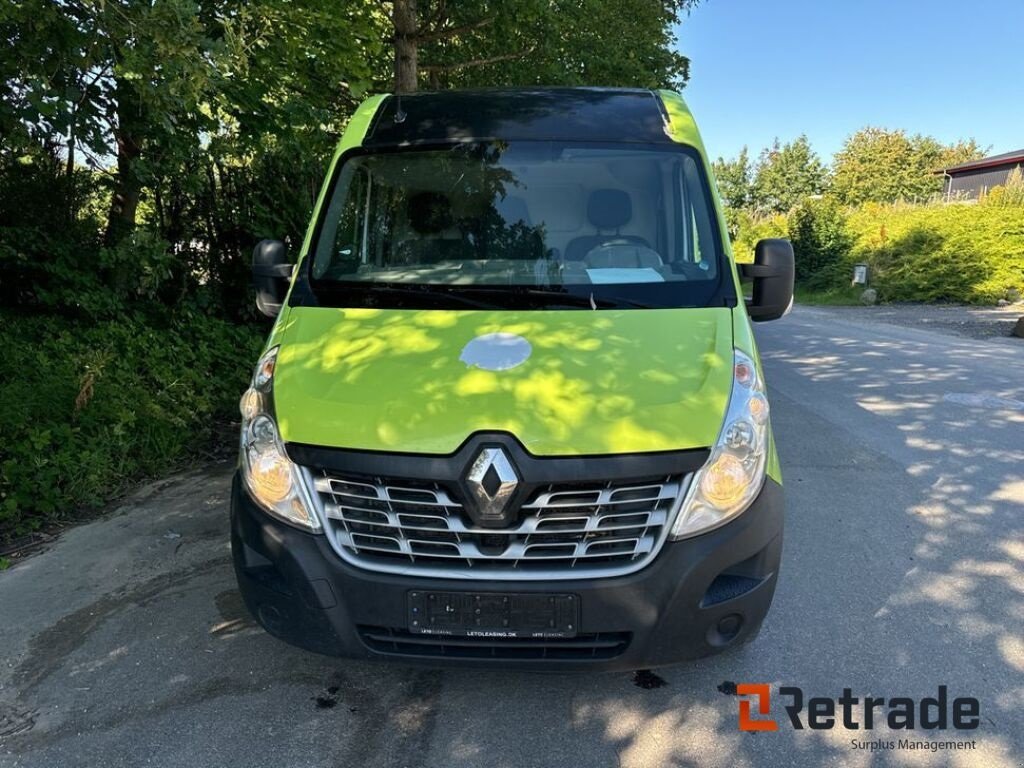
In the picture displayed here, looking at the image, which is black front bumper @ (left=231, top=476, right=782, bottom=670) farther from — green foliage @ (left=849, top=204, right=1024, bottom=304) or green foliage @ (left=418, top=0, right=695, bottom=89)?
green foliage @ (left=849, top=204, right=1024, bottom=304)

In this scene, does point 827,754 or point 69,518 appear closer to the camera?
point 827,754

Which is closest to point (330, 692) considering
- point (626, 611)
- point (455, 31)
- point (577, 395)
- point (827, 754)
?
point (626, 611)

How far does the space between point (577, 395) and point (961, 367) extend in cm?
935

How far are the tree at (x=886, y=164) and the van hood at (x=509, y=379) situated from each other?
193 ft

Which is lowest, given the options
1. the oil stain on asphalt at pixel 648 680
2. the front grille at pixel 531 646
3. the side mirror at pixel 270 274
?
the oil stain on asphalt at pixel 648 680

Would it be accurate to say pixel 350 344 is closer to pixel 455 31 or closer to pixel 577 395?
pixel 577 395

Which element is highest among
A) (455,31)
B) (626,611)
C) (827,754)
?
(455,31)

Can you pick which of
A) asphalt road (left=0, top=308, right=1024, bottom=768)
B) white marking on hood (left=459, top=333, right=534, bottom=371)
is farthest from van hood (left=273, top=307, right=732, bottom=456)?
asphalt road (left=0, top=308, right=1024, bottom=768)

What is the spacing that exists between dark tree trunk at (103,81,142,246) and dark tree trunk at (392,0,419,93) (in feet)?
11.9

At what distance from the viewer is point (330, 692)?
294 centimetres

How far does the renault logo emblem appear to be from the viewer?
2.43 m

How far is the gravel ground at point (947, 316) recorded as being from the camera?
608 inches

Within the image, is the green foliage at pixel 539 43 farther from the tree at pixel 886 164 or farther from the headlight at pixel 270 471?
the tree at pixel 886 164

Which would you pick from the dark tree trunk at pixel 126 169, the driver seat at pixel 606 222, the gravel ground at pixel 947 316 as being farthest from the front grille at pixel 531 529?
the gravel ground at pixel 947 316
